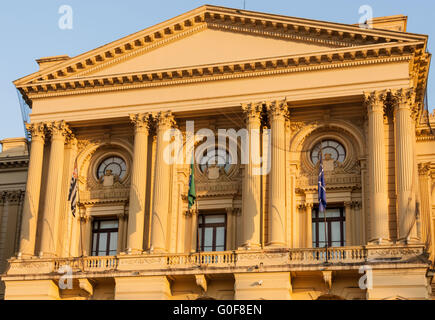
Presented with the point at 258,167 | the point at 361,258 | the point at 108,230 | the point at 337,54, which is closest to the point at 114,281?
the point at 108,230

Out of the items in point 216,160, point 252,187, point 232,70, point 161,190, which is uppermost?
point 232,70

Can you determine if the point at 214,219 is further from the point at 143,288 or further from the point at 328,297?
the point at 328,297

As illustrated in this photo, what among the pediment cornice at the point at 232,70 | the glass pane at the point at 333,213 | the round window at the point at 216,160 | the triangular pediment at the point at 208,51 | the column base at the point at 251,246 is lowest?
the column base at the point at 251,246

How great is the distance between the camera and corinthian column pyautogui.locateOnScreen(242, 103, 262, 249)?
37044 mm

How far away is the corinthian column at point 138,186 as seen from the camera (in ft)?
127

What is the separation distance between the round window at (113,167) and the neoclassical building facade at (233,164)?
12 cm

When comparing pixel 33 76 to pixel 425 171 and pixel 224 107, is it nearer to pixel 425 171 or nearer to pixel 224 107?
pixel 224 107

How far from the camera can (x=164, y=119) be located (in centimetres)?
4031

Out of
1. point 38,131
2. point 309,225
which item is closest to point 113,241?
point 38,131

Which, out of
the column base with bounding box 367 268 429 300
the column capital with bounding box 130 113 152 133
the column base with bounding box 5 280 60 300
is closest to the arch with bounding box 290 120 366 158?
the column base with bounding box 367 268 429 300

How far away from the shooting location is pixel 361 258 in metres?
35.0

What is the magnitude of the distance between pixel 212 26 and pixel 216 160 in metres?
6.96

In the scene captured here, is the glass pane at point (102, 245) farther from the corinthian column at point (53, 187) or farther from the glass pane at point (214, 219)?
the glass pane at point (214, 219)

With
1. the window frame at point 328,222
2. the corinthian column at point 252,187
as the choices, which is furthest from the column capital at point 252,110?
the window frame at point 328,222
